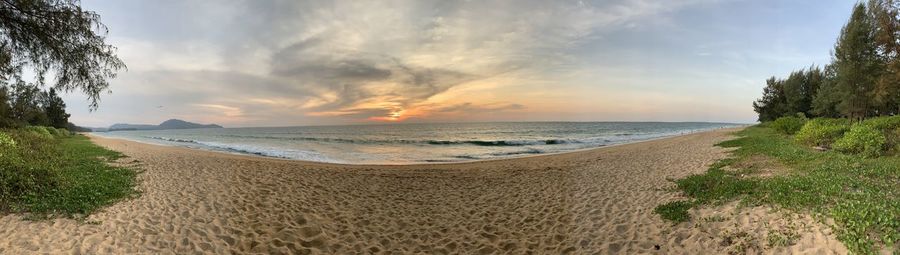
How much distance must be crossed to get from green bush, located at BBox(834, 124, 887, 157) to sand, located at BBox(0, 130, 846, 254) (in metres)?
5.43

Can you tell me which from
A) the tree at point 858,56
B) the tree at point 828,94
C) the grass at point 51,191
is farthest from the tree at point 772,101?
the grass at point 51,191

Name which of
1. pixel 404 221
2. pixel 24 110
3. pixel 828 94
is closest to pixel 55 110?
pixel 24 110

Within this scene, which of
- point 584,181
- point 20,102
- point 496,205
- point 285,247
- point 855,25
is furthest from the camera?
point 20,102

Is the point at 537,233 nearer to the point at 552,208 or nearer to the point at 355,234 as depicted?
the point at 552,208

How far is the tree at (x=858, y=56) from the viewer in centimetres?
3306

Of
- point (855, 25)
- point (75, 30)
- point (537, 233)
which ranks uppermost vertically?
point (855, 25)

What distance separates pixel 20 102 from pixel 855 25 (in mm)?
95470

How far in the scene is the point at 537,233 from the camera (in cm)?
954

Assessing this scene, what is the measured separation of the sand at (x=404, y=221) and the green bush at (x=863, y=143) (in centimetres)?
543

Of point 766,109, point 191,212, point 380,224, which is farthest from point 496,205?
point 766,109

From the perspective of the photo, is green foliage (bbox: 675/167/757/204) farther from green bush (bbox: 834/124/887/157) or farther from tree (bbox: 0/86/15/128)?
tree (bbox: 0/86/15/128)

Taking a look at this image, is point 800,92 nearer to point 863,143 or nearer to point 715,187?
point 863,143

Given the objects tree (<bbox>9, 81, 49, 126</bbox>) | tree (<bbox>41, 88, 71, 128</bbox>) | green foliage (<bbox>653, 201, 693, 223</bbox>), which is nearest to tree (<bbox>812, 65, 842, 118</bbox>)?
green foliage (<bbox>653, 201, 693, 223</bbox>)

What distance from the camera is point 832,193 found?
8352 mm
